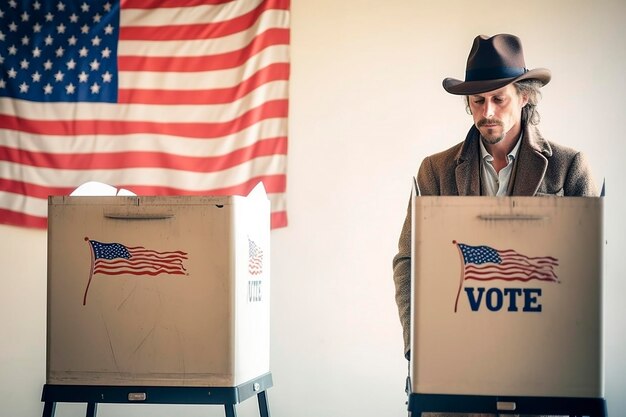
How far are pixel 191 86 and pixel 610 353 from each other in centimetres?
184

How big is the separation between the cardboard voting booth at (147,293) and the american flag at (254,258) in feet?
0.35

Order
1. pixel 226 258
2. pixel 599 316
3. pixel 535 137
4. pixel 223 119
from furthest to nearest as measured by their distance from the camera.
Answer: pixel 223 119
pixel 535 137
pixel 226 258
pixel 599 316

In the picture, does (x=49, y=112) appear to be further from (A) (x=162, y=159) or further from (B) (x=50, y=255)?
(B) (x=50, y=255)

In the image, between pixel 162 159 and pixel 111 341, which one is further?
pixel 162 159

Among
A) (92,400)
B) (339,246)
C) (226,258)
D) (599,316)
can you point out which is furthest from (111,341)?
(339,246)

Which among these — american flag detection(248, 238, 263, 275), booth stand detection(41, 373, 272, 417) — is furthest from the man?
booth stand detection(41, 373, 272, 417)

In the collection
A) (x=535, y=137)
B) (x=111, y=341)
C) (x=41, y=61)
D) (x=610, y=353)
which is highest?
(x=41, y=61)

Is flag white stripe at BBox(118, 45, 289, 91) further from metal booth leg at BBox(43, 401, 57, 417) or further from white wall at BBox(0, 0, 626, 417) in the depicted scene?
metal booth leg at BBox(43, 401, 57, 417)

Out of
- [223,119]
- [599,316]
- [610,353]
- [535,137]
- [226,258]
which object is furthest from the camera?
[223,119]

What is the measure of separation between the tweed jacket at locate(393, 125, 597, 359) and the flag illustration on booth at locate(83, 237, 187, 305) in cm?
51

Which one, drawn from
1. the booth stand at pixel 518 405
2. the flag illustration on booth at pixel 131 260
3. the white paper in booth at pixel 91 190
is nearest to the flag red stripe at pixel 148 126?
the white paper in booth at pixel 91 190

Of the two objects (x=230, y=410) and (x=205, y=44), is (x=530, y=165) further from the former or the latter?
(x=205, y=44)

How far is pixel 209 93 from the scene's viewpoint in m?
3.28

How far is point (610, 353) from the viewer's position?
9.98 feet
